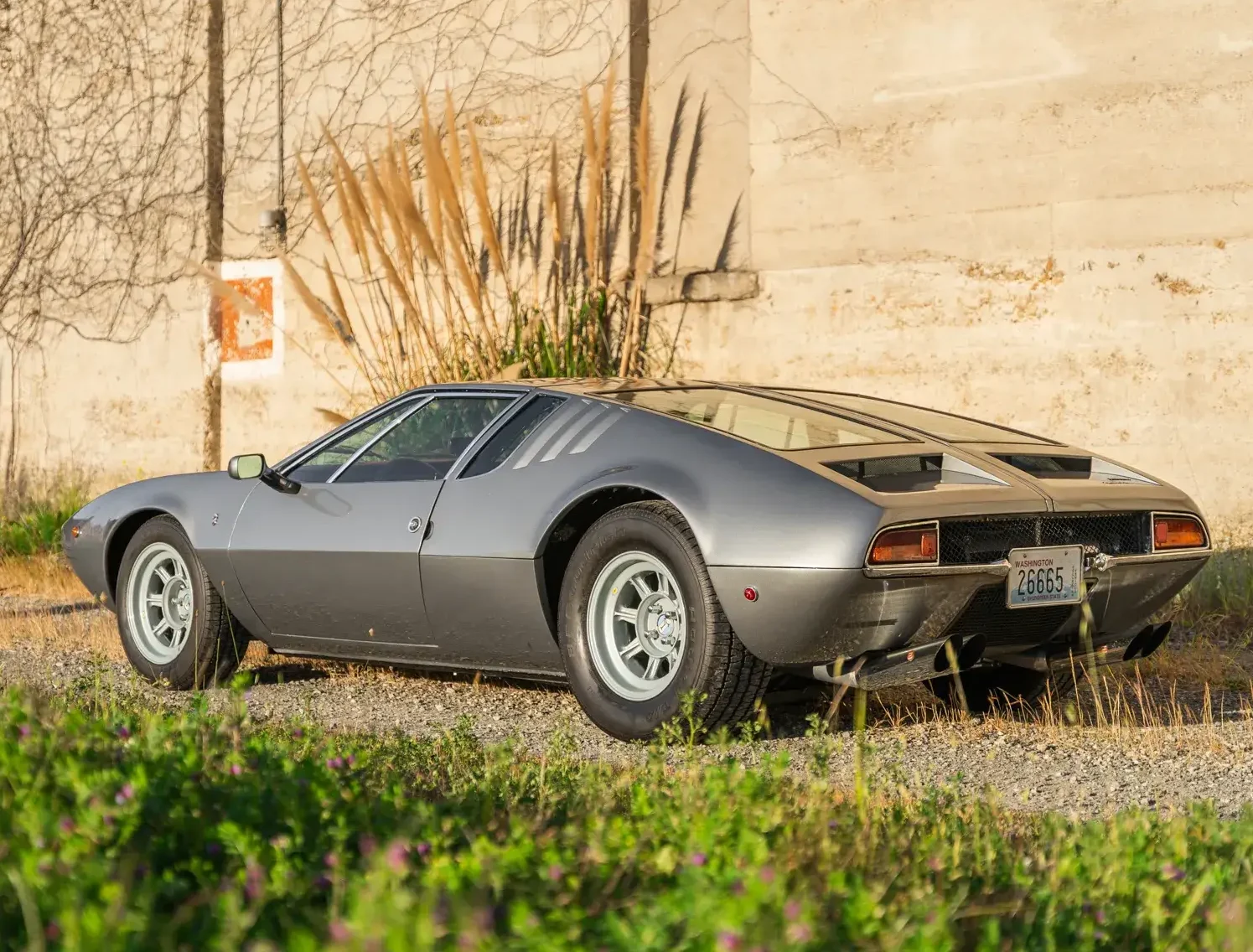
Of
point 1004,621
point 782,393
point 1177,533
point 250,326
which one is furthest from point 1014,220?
point 250,326

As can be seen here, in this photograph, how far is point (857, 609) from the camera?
432 cm

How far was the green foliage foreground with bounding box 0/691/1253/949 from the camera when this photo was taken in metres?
2.15

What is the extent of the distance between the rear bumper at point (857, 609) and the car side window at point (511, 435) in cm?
108

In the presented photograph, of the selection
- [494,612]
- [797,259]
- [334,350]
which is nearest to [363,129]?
[334,350]

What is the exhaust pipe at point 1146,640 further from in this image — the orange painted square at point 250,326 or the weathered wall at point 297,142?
the orange painted square at point 250,326

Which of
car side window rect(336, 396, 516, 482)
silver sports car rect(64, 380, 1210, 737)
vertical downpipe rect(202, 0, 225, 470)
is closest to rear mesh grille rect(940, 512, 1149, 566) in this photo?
silver sports car rect(64, 380, 1210, 737)

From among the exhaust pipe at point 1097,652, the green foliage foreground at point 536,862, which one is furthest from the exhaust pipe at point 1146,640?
the green foliage foreground at point 536,862

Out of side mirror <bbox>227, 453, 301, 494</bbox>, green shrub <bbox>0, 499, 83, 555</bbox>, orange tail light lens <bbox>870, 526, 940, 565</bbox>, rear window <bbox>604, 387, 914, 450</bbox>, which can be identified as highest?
rear window <bbox>604, 387, 914, 450</bbox>

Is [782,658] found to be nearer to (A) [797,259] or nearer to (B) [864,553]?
(B) [864,553]

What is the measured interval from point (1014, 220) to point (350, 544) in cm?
463

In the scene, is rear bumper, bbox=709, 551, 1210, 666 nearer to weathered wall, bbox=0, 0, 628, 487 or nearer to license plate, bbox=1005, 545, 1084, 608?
license plate, bbox=1005, 545, 1084, 608

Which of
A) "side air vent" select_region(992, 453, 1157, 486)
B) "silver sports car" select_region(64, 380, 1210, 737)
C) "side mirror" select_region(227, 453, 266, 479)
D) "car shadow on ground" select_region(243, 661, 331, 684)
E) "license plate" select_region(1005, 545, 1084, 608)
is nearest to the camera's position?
"silver sports car" select_region(64, 380, 1210, 737)

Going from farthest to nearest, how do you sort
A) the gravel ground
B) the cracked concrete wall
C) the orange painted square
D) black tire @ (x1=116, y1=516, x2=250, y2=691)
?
the orange painted square < the cracked concrete wall < black tire @ (x1=116, y1=516, x2=250, y2=691) < the gravel ground

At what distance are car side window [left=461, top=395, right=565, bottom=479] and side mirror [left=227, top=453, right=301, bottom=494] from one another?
92 centimetres
